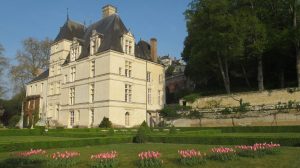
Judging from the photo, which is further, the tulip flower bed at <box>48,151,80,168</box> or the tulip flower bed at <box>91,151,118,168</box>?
the tulip flower bed at <box>48,151,80,168</box>

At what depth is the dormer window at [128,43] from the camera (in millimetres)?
35594

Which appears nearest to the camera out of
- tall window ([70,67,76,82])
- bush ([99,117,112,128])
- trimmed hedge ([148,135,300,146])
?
trimmed hedge ([148,135,300,146])

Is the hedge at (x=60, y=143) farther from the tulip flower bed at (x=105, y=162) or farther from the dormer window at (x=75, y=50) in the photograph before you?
the dormer window at (x=75, y=50)

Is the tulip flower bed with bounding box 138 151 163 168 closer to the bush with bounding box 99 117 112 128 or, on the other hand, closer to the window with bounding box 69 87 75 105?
the bush with bounding box 99 117 112 128

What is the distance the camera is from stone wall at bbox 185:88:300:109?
27.3 metres

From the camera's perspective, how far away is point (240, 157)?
379 inches

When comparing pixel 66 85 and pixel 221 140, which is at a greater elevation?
pixel 66 85

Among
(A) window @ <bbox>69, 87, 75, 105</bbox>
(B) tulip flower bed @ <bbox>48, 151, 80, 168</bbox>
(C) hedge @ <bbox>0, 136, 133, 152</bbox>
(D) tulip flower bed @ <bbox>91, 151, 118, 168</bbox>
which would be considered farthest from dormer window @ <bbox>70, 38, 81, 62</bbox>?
(D) tulip flower bed @ <bbox>91, 151, 118, 168</bbox>

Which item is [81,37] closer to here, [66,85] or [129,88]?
[66,85]

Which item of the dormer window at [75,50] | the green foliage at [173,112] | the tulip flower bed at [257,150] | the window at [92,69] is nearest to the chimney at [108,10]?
the dormer window at [75,50]

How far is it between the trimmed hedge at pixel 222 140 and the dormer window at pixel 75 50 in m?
22.6

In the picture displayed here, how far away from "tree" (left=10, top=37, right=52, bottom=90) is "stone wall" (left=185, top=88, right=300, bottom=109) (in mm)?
25526

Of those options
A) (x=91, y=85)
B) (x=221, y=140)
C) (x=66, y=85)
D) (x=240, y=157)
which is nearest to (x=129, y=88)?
(x=91, y=85)

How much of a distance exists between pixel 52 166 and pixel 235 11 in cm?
2531
